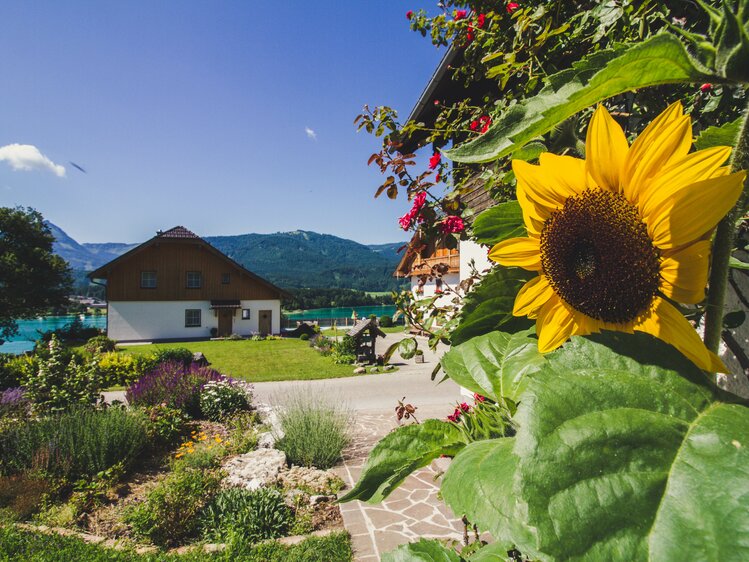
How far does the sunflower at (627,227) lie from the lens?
1.31 feet

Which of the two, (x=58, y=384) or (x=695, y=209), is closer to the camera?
(x=695, y=209)

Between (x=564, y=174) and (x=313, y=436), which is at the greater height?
(x=564, y=174)

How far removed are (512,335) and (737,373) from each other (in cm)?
98

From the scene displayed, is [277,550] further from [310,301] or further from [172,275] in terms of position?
[310,301]

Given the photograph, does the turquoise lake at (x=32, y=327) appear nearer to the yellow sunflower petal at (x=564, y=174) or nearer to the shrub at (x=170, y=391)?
the shrub at (x=170, y=391)

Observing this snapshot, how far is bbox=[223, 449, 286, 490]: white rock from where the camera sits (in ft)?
23.9

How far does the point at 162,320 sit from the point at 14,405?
29121mm

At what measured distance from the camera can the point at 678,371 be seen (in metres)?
0.37

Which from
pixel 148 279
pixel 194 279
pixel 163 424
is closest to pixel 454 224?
pixel 163 424

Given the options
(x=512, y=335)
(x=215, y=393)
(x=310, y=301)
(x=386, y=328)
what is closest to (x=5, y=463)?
(x=215, y=393)

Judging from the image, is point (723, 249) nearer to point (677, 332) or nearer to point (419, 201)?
point (677, 332)

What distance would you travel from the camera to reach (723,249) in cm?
41

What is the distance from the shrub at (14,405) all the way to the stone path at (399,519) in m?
6.92

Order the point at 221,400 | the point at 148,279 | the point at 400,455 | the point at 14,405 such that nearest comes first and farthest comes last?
the point at 400,455
the point at 14,405
the point at 221,400
the point at 148,279
